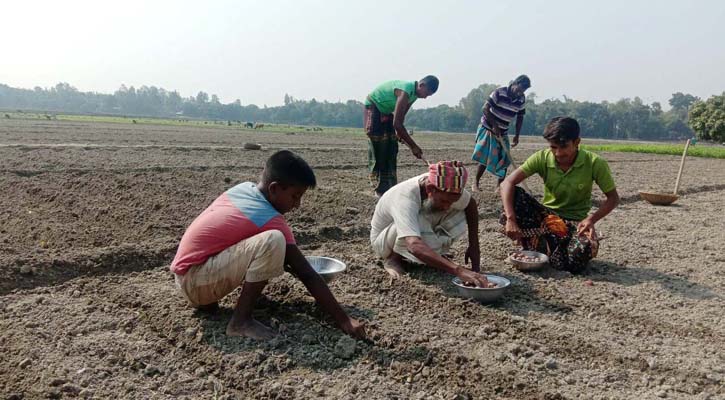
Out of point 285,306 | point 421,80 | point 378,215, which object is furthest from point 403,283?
point 421,80

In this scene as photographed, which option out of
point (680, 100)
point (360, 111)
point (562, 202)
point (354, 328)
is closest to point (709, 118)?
point (562, 202)

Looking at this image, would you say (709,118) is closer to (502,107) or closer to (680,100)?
(502,107)

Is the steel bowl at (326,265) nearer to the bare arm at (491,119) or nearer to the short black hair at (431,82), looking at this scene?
the short black hair at (431,82)

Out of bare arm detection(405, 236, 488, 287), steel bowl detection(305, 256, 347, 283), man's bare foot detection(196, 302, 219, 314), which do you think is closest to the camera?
man's bare foot detection(196, 302, 219, 314)

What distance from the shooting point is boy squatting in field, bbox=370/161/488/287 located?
3398 millimetres

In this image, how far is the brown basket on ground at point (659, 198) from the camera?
25.2 feet

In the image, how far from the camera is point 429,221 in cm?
402

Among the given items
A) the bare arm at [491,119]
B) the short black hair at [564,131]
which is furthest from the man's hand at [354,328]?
the bare arm at [491,119]

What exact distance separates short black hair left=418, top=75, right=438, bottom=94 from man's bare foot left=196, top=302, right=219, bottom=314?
153 inches

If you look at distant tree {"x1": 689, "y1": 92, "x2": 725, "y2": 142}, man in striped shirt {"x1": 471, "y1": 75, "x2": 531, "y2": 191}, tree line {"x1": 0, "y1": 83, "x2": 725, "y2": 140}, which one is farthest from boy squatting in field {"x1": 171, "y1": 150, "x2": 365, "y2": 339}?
tree line {"x1": 0, "y1": 83, "x2": 725, "y2": 140}

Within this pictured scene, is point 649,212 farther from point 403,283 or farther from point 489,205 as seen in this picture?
point 403,283

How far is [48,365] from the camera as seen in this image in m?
2.58

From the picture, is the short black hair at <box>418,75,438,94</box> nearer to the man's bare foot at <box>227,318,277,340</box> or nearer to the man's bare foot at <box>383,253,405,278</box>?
the man's bare foot at <box>383,253,405,278</box>

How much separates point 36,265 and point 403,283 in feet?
8.31
